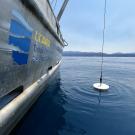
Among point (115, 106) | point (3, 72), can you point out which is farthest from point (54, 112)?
point (3, 72)

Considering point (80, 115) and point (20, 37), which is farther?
point (80, 115)

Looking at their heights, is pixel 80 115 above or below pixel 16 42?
below

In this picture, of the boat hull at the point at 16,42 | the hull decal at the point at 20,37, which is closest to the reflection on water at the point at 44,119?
the boat hull at the point at 16,42

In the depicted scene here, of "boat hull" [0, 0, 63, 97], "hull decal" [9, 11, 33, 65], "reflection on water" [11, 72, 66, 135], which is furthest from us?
"reflection on water" [11, 72, 66, 135]

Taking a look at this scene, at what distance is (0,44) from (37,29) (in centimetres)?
169

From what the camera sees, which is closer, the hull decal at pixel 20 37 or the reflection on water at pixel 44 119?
the hull decal at pixel 20 37

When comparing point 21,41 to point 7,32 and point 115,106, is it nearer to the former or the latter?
point 7,32

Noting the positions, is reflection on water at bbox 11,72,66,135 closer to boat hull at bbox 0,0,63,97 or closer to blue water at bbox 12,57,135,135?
blue water at bbox 12,57,135,135

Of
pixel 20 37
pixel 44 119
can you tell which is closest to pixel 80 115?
pixel 44 119

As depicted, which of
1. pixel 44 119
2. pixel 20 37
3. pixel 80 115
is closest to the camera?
pixel 20 37

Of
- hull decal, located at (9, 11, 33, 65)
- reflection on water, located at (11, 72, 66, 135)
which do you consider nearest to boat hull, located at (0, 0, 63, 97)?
hull decal, located at (9, 11, 33, 65)

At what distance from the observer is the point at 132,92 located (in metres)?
6.38

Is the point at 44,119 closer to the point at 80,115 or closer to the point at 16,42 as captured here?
the point at 80,115

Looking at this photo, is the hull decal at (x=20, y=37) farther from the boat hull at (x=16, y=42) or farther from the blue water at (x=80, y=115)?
the blue water at (x=80, y=115)
